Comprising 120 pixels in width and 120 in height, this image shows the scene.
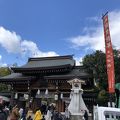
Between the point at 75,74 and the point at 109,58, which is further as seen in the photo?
the point at 75,74

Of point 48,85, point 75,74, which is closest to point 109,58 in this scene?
point 75,74

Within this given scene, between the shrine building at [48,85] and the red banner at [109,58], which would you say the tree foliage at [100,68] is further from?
the red banner at [109,58]

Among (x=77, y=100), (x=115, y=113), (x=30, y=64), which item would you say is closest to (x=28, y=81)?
(x=30, y=64)

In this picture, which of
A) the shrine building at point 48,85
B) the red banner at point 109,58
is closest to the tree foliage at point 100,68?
the shrine building at point 48,85

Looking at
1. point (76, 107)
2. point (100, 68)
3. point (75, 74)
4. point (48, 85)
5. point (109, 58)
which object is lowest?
point (76, 107)

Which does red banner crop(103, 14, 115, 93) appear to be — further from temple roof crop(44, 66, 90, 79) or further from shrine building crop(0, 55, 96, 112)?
temple roof crop(44, 66, 90, 79)

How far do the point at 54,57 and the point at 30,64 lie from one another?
3.75m

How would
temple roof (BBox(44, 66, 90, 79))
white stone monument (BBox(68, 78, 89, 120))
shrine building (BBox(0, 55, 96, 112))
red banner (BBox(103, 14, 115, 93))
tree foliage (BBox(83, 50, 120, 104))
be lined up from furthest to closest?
shrine building (BBox(0, 55, 96, 112)) → temple roof (BBox(44, 66, 90, 79)) → tree foliage (BBox(83, 50, 120, 104)) → white stone monument (BBox(68, 78, 89, 120)) → red banner (BBox(103, 14, 115, 93))

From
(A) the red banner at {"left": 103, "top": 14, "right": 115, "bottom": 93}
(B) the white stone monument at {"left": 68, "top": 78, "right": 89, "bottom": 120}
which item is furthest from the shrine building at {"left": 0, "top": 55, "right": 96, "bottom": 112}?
(A) the red banner at {"left": 103, "top": 14, "right": 115, "bottom": 93}

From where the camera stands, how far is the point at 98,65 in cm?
2969

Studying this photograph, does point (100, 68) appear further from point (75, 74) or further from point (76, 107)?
point (76, 107)

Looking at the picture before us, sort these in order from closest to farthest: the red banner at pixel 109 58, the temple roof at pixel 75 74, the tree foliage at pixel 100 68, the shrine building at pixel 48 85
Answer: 1. the red banner at pixel 109 58
2. the tree foliage at pixel 100 68
3. the temple roof at pixel 75 74
4. the shrine building at pixel 48 85

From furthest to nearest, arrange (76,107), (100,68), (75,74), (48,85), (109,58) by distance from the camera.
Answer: (48,85) < (75,74) < (100,68) < (76,107) < (109,58)

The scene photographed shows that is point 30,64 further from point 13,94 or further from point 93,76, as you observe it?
point 93,76
